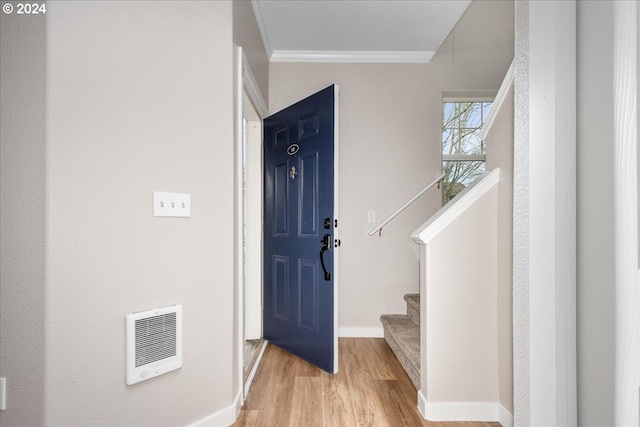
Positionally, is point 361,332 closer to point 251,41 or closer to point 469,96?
point 469,96

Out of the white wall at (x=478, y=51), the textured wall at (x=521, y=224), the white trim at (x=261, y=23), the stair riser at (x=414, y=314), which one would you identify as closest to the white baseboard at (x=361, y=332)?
the stair riser at (x=414, y=314)

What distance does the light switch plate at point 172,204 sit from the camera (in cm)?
150

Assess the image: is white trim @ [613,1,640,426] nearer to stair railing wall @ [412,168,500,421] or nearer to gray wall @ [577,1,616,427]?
gray wall @ [577,1,616,427]

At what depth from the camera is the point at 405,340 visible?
91.7 inches

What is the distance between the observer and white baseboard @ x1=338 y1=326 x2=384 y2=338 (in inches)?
120

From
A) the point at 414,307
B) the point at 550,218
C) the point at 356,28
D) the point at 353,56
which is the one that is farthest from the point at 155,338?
the point at 353,56

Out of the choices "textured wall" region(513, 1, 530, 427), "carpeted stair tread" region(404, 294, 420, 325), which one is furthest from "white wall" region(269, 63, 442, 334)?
"textured wall" region(513, 1, 530, 427)

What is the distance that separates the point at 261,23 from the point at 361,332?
278cm

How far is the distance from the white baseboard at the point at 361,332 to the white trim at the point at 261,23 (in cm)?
263

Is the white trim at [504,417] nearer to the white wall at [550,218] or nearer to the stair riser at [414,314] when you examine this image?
the white wall at [550,218]

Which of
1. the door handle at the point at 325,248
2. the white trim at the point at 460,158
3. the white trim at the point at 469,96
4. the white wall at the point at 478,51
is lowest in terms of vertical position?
the door handle at the point at 325,248

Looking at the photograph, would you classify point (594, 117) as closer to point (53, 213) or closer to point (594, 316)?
point (594, 316)

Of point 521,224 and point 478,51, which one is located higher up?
point 478,51

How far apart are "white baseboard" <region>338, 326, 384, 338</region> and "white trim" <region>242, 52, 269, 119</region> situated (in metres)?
2.07
